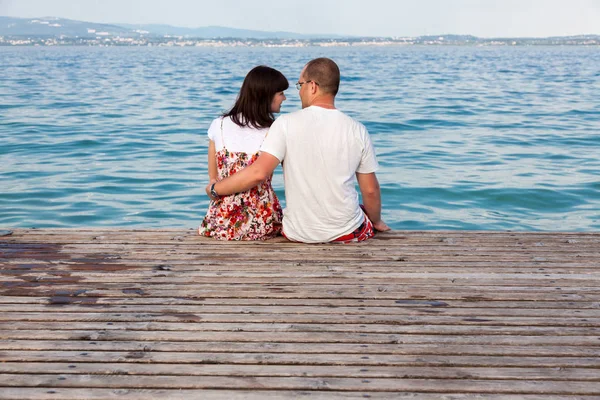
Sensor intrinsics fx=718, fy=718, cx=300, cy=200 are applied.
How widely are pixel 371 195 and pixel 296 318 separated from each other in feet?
4.85

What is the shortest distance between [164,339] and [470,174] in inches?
353

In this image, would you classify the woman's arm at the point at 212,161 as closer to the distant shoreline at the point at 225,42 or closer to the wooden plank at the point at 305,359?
the wooden plank at the point at 305,359

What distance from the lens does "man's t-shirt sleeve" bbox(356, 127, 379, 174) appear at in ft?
14.1

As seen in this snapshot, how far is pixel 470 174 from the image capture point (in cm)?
1132

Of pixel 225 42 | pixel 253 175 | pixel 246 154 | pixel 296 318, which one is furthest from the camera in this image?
pixel 225 42

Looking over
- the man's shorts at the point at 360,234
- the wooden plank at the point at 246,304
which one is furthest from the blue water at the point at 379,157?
the wooden plank at the point at 246,304

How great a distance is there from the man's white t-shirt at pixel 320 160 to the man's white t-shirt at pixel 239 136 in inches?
11.7

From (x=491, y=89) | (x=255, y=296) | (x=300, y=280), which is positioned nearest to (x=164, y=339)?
(x=255, y=296)

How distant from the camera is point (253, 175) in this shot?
4277 millimetres

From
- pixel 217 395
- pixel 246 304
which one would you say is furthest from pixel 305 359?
pixel 246 304

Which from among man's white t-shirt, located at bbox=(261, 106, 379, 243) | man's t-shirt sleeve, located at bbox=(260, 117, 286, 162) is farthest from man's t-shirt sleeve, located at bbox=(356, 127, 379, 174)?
man's t-shirt sleeve, located at bbox=(260, 117, 286, 162)

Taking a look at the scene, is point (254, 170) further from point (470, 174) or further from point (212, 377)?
point (470, 174)

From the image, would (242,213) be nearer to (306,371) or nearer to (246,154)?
(246,154)

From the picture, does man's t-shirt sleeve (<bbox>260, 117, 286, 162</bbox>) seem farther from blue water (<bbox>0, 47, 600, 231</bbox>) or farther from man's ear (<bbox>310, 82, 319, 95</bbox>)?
blue water (<bbox>0, 47, 600, 231</bbox>)
